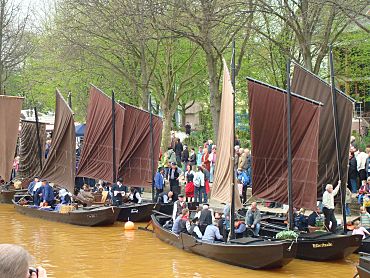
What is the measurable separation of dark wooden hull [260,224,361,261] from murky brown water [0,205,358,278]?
24cm

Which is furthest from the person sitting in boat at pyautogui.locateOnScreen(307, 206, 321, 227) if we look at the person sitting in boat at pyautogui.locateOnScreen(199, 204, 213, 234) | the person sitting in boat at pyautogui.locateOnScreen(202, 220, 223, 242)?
the person sitting in boat at pyautogui.locateOnScreen(199, 204, 213, 234)

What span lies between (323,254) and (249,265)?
2.39 meters

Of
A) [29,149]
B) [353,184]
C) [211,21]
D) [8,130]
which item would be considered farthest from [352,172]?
[29,149]

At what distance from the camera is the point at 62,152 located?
28219 millimetres

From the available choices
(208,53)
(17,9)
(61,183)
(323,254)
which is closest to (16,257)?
(323,254)

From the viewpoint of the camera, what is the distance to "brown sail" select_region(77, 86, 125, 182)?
27.0m

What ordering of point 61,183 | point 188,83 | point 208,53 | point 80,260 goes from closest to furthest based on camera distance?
point 80,260
point 61,183
point 208,53
point 188,83

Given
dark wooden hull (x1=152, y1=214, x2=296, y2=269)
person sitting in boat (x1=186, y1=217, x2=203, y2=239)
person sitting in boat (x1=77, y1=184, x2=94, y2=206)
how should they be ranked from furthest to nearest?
1. person sitting in boat (x1=77, y1=184, x2=94, y2=206)
2. person sitting in boat (x1=186, y1=217, x2=203, y2=239)
3. dark wooden hull (x1=152, y1=214, x2=296, y2=269)

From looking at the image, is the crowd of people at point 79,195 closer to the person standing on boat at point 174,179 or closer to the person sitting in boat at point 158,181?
the person sitting in boat at point 158,181

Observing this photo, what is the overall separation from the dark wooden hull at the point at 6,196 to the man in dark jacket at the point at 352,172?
1795 cm

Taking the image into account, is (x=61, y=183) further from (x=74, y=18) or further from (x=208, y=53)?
(x=74, y=18)

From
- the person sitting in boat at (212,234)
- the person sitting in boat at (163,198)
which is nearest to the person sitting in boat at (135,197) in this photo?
the person sitting in boat at (163,198)

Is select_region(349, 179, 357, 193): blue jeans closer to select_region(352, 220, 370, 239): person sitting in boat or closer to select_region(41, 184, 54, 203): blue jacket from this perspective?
select_region(352, 220, 370, 239): person sitting in boat

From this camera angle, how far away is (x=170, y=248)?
20.7 metres
